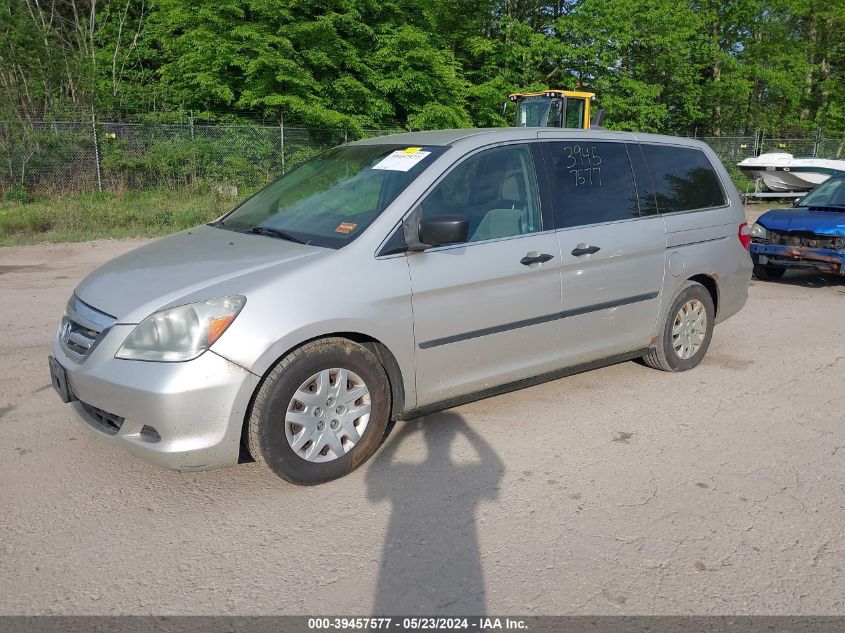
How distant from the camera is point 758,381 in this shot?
5.83m

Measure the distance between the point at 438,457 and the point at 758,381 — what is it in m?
2.99

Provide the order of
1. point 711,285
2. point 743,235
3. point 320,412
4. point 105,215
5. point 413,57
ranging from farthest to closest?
point 413,57 → point 105,215 → point 743,235 → point 711,285 → point 320,412

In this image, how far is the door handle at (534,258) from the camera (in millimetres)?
4559

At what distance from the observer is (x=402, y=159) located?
15.1 ft

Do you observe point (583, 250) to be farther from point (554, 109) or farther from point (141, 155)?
point (141, 155)

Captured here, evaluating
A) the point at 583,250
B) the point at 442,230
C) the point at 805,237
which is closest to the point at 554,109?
the point at 805,237

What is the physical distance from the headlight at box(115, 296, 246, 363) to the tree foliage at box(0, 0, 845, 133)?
55.1 ft

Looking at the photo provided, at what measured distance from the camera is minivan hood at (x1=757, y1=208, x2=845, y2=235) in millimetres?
9352

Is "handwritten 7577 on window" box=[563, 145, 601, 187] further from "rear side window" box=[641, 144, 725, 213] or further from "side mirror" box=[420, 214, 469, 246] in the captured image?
"side mirror" box=[420, 214, 469, 246]

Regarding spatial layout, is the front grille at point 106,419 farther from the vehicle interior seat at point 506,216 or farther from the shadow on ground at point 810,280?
the shadow on ground at point 810,280

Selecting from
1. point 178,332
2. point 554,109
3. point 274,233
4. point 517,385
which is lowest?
point 517,385

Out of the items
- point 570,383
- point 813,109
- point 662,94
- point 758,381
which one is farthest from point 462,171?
point 813,109

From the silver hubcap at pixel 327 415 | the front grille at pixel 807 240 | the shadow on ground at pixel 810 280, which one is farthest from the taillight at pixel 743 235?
the shadow on ground at pixel 810 280

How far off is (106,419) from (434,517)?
5.59 feet
